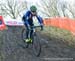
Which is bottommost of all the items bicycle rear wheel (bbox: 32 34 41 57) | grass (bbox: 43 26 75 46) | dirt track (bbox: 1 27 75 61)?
grass (bbox: 43 26 75 46)

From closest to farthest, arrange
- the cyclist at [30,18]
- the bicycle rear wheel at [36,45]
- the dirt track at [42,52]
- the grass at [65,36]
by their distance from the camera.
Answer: the dirt track at [42,52], the bicycle rear wheel at [36,45], the cyclist at [30,18], the grass at [65,36]

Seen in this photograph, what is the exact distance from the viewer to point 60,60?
450 inches

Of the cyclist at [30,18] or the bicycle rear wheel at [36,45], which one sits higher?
the cyclist at [30,18]

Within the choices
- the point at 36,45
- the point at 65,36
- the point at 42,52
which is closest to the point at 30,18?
the point at 36,45

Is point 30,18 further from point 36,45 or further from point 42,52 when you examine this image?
point 42,52

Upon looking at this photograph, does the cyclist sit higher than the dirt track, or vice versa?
the cyclist

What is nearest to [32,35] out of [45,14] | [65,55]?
[65,55]

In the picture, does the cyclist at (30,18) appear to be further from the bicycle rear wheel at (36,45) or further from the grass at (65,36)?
the grass at (65,36)

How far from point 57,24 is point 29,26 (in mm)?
14150

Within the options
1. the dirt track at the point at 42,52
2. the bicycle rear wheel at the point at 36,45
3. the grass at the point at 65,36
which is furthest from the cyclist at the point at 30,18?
the grass at the point at 65,36

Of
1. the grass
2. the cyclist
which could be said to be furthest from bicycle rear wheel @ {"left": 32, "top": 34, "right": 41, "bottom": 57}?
the grass

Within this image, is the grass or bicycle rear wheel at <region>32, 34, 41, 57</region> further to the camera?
the grass

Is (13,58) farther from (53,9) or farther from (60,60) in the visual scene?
(53,9)

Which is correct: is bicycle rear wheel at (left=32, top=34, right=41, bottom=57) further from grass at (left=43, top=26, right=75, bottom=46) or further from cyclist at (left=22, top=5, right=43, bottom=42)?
grass at (left=43, top=26, right=75, bottom=46)
